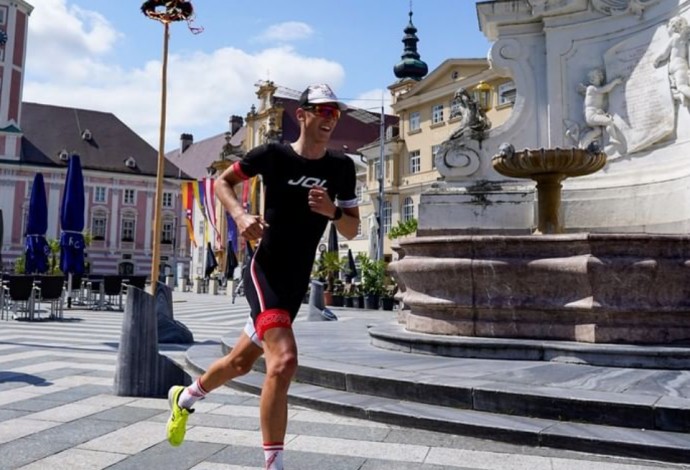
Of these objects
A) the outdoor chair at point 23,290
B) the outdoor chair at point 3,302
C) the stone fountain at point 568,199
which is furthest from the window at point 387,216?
the stone fountain at point 568,199

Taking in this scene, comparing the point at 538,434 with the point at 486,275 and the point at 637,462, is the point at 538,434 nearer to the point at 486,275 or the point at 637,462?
the point at 637,462

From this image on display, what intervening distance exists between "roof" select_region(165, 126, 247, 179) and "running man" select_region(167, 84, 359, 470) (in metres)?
73.6

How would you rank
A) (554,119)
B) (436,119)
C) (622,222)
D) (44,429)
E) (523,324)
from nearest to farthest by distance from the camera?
(44,429) → (523,324) → (622,222) → (554,119) → (436,119)

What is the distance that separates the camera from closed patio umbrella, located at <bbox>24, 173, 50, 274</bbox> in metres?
18.0

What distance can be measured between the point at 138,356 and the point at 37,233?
48.8ft

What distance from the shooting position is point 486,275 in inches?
237

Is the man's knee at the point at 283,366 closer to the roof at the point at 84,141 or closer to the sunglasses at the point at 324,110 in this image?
the sunglasses at the point at 324,110

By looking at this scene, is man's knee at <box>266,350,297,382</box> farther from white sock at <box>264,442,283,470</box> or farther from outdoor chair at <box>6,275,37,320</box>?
outdoor chair at <box>6,275,37,320</box>

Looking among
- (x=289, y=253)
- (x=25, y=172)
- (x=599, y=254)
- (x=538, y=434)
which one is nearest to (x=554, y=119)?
(x=599, y=254)

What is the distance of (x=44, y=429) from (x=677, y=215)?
23.0ft

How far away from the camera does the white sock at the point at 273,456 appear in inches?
105

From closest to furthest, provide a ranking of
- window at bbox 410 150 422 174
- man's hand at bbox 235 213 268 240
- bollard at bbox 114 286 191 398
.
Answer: man's hand at bbox 235 213 268 240 < bollard at bbox 114 286 191 398 < window at bbox 410 150 422 174

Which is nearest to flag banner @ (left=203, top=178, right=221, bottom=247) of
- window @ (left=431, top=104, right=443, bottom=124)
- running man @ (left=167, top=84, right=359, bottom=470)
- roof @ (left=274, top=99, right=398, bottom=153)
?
window @ (left=431, top=104, right=443, bottom=124)

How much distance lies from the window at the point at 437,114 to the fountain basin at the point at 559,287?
1499 inches
